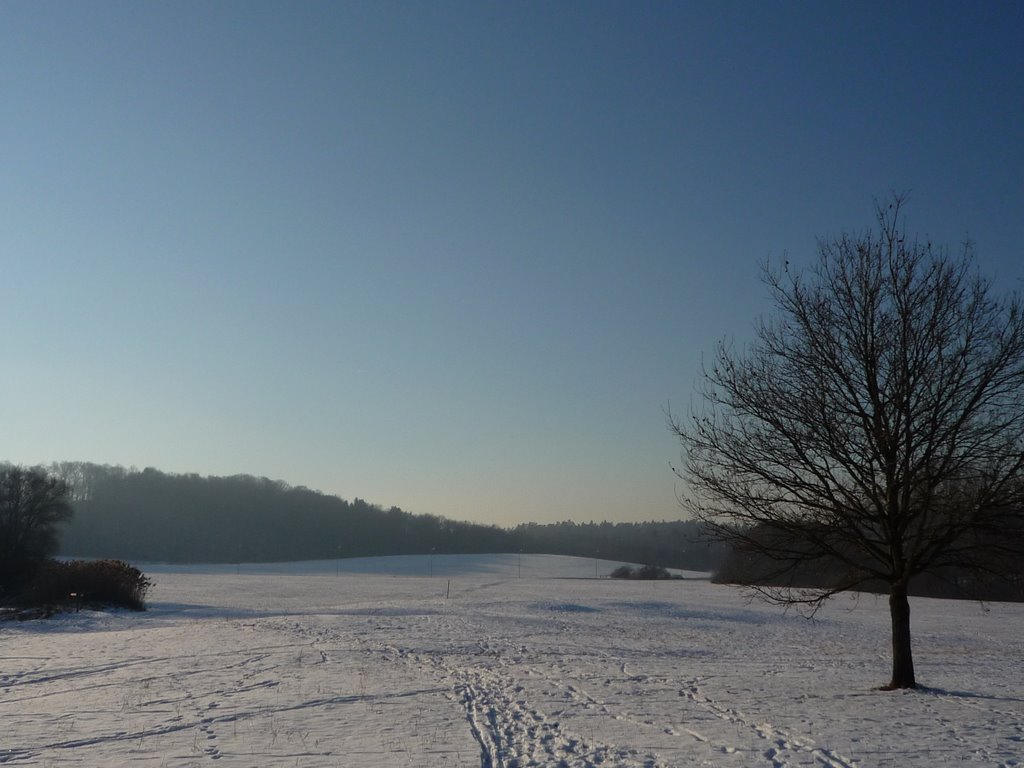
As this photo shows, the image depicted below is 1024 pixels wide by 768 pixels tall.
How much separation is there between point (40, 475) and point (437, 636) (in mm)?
45268

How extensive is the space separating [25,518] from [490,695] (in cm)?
4960

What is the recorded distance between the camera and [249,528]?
146 m

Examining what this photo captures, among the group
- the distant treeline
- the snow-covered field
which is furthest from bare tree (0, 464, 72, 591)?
the distant treeline

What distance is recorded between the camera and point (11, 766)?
9297mm

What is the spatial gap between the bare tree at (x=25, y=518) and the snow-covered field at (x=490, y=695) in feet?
64.3

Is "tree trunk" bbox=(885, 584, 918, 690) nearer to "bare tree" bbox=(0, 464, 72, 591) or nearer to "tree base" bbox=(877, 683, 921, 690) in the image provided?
"tree base" bbox=(877, 683, 921, 690)

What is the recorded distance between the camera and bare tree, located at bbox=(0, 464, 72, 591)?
47844mm

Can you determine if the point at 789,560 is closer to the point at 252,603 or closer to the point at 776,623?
the point at 776,623

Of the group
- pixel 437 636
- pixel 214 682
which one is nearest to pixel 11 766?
pixel 214 682

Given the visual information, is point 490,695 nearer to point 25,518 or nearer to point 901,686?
point 901,686

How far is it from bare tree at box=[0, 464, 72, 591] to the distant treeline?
7625cm

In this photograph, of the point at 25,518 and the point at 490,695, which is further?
the point at 25,518

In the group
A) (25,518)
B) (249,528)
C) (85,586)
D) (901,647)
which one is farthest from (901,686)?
(249,528)

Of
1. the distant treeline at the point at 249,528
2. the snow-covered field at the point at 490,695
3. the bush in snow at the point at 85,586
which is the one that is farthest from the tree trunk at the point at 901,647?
the distant treeline at the point at 249,528
